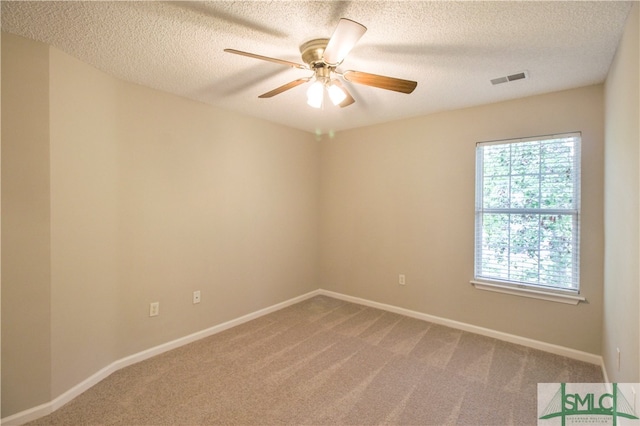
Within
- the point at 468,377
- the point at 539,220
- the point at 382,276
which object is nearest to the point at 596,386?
the point at 468,377

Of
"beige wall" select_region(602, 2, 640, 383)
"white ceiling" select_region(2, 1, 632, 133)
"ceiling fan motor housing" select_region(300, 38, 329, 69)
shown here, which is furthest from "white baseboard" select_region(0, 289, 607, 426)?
"ceiling fan motor housing" select_region(300, 38, 329, 69)

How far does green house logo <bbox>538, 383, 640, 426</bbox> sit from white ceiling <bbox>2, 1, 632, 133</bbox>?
2.08m

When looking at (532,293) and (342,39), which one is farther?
(532,293)

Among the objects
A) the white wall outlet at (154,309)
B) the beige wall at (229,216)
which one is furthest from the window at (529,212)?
the white wall outlet at (154,309)

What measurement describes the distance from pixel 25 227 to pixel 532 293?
398 cm

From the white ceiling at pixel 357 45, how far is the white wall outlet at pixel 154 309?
Result: 1925 millimetres

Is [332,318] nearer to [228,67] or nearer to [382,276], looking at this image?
[382,276]

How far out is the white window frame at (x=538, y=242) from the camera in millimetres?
2535

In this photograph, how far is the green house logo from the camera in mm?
1698

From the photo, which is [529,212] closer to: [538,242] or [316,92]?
[538,242]

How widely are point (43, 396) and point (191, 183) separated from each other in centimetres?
185

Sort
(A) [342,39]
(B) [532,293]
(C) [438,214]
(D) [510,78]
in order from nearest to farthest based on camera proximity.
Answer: (A) [342,39], (D) [510,78], (B) [532,293], (C) [438,214]

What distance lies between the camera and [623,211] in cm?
172

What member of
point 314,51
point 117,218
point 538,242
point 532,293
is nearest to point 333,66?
point 314,51
